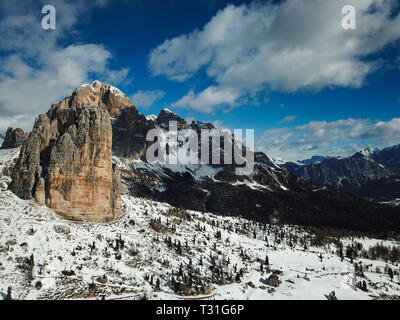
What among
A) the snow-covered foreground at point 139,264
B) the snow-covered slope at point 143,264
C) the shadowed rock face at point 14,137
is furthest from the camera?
the shadowed rock face at point 14,137

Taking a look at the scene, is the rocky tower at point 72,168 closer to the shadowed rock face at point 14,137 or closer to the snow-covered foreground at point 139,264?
the snow-covered foreground at point 139,264

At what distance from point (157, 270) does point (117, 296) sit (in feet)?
41.6

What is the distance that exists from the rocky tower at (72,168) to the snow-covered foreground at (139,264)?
9.81ft

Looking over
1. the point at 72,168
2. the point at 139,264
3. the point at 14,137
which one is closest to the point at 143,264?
the point at 139,264

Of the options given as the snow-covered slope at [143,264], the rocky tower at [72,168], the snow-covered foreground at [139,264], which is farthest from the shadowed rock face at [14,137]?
the snow-covered foreground at [139,264]

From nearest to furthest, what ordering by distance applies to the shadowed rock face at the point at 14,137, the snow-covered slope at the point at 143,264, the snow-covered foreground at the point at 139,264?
1. the snow-covered foreground at the point at 139,264
2. the snow-covered slope at the point at 143,264
3. the shadowed rock face at the point at 14,137

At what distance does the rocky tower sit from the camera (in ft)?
183

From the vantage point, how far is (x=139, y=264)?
53.3 meters

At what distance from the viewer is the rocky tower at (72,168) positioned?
55.8 meters

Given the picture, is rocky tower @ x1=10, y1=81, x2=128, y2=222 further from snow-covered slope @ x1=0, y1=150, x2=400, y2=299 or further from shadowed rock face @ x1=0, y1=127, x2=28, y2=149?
shadowed rock face @ x1=0, y1=127, x2=28, y2=149

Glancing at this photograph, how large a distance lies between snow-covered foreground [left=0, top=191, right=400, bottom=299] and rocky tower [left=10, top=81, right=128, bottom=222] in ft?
9.81

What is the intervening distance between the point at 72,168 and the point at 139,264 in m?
25.6

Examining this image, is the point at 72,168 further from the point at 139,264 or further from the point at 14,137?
the point at 14,137

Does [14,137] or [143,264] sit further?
[14,137]
